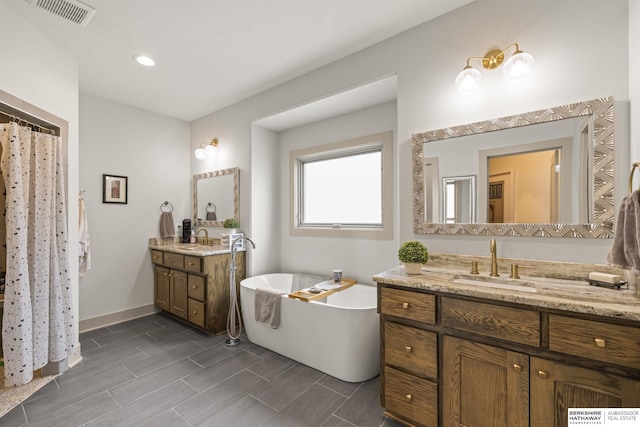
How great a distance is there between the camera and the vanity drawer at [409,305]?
1563mm

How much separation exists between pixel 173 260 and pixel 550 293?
3617 millimetres

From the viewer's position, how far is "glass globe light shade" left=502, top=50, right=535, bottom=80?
165cm

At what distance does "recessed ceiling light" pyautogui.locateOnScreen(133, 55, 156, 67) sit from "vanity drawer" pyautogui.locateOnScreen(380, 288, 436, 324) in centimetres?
289

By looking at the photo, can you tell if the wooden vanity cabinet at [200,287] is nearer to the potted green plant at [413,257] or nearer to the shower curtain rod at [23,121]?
the shower curtain rod at [23,121]

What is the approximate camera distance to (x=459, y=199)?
1970 mm

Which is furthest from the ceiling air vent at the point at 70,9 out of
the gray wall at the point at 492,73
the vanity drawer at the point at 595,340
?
the vanity drawer at the point at 595,340

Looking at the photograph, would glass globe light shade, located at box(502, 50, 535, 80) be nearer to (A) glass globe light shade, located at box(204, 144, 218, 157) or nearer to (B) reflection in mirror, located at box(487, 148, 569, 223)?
(B) reflection in mirror, located at box(487, 148, 569, 223)

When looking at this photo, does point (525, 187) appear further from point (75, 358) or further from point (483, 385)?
point (75, 358)

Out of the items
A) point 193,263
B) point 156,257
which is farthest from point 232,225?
point 156,257

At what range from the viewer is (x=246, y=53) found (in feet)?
8.21

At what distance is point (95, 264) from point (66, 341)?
1.31m

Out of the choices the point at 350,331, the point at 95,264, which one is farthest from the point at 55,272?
the point at 350,331

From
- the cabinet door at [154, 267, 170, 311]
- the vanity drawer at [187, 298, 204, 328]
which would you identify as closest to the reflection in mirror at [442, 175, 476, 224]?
the vanity drawer at [187, 298, 204, 328]

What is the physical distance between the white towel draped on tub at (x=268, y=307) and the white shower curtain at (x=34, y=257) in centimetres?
154
